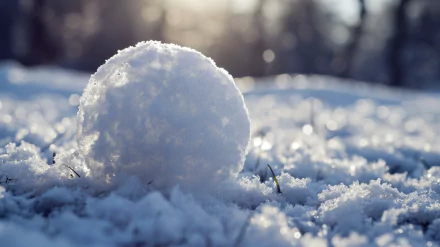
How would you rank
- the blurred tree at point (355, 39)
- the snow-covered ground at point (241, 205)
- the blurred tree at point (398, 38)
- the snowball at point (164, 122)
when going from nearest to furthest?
the snow-covered ground at point (241, 205)
the snowball at point (164, 122)
the blurred tree at point (355, 39)
the blurred tree at point (398, 38)

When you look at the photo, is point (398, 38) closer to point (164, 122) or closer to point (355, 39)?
point (355, 39)

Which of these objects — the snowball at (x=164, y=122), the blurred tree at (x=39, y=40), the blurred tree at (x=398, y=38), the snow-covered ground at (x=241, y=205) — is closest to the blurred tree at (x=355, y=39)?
the blurred tree at (x=398, y=38)

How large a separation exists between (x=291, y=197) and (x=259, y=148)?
4.08ft

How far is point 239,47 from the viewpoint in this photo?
2483 cm

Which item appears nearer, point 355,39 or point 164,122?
point 164,122

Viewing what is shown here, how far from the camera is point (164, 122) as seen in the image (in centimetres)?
172

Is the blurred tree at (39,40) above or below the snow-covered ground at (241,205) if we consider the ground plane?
above

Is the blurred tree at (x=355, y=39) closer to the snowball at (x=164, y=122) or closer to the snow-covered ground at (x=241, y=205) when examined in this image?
the snow-covered ground at (x=241, y=205)

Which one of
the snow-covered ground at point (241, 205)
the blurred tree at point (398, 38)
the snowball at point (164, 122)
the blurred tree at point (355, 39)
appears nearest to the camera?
the snow-covered ground at point (241, 205)

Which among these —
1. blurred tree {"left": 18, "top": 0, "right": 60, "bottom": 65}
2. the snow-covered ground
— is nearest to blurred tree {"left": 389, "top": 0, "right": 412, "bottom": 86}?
blurred tree {"left": 18, "top": 0, "right": 60, "bottom": 65}

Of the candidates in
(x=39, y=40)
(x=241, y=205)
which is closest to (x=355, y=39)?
(x=39, y=40)

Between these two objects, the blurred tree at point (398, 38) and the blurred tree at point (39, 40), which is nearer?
the blurred tree at point (398, 38)

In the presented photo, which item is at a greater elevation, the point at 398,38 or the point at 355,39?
the point at 398,38

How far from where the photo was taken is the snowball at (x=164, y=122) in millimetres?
1716
